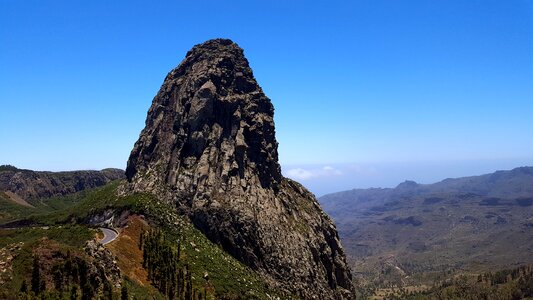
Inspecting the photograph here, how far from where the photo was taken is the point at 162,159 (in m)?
150

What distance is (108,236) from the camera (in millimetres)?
106562

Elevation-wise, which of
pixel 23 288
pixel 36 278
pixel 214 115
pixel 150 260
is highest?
pixel 214 115

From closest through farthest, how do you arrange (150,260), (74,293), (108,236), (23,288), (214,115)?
(23,288), (74,293), (150,260), (108,236), (214,115)

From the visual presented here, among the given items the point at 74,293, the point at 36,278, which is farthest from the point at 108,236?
the point at 74,293

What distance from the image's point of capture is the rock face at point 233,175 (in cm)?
13338

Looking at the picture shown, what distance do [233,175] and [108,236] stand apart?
48.3 m

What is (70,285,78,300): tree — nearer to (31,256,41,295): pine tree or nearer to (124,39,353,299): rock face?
(31,256,41,295): pine tree

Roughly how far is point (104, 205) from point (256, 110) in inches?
2475

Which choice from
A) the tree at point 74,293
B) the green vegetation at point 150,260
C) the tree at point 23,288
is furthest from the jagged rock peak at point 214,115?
the tree at point 23,288

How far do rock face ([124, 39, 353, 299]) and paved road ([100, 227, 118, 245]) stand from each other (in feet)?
80.6

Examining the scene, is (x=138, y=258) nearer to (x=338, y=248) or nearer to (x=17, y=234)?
(x=17, y=234)

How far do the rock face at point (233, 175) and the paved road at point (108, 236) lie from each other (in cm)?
2456

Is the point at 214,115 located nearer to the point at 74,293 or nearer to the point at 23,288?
the point at 74,293

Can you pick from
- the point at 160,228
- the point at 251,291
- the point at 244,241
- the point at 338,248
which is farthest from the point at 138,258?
the point at 338,248
